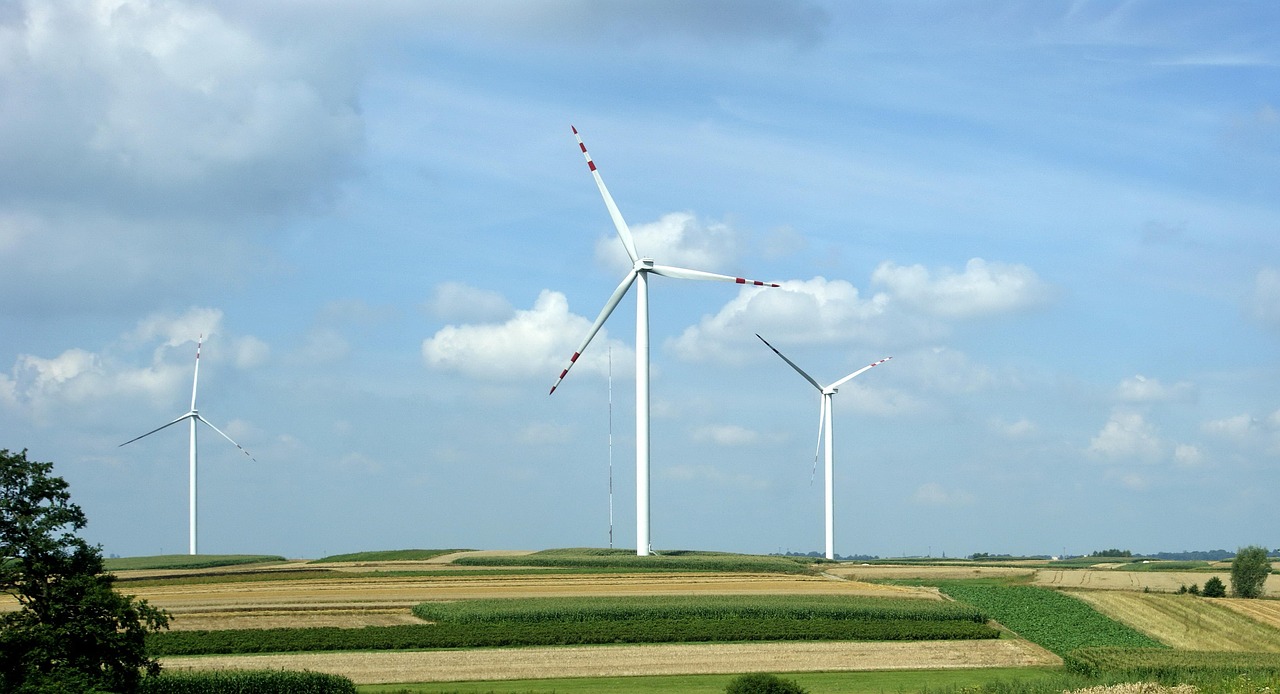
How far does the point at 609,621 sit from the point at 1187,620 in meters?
35.4

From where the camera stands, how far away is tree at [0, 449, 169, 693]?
3934cm

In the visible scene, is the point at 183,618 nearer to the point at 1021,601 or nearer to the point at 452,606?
the point at 452,606

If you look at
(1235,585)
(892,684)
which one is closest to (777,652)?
(892,684)

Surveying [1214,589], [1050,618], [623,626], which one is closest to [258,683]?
[623,626]

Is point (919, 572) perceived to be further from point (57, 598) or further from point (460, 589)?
point (57, 598)

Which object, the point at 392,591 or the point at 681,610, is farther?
the point at 392,591

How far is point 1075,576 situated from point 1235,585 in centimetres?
1629

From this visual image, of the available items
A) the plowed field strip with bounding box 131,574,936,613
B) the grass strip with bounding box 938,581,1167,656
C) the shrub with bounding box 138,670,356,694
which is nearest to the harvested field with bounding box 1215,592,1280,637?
the grass strip with bounding box 938,581,1167,656

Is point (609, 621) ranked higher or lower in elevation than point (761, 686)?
lower

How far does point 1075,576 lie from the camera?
112 m

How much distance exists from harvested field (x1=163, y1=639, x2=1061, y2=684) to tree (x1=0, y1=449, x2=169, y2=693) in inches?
328

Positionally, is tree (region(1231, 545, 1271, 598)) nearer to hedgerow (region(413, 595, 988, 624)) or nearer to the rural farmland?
the rural farmland

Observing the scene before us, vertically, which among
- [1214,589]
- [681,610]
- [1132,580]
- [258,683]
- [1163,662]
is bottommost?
[1132,580]

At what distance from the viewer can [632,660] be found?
176 feet
